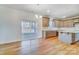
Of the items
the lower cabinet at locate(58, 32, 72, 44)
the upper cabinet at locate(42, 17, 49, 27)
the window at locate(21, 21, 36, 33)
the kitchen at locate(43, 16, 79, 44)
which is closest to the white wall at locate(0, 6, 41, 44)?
the window at locate(21, 21, 36, 33)

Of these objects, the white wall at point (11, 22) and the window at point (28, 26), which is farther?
the window at point (28, 26)

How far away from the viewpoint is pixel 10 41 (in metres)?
1.89

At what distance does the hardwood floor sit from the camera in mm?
1848

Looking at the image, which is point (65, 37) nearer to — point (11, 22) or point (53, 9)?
point (53, 9)

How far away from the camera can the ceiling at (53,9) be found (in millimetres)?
1869

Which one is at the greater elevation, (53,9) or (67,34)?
(53,9)

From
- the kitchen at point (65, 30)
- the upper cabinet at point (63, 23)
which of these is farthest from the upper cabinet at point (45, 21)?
the upper cabinet at point (63, 23)

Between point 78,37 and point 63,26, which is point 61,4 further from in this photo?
point 78,37

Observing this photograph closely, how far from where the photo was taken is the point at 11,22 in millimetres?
1915

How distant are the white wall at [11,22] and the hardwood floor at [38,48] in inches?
5.2

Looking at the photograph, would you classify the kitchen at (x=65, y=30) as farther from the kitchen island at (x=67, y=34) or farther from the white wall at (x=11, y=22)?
the white wall at (x=11, y=22)

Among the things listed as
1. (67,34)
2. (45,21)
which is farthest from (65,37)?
(45,21)

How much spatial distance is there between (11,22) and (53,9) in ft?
2.79

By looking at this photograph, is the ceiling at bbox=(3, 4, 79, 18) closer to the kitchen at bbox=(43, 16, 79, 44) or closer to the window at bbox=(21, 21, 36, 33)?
the kitchen at bbox=(43, 16, 79, 44)
